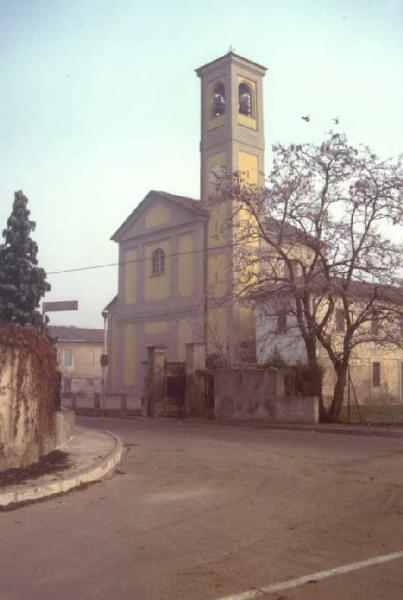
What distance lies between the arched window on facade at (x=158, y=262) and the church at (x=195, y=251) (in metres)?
0.06

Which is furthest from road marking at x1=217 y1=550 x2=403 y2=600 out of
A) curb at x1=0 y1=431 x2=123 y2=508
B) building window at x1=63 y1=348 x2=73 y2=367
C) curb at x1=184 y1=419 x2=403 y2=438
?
building window at x1=63 y1=348 x2=73 y2=367

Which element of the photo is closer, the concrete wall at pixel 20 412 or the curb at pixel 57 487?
the curb at pixel 57 487

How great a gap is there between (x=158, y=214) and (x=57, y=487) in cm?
3518

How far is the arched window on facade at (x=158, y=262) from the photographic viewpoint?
42.0 metres

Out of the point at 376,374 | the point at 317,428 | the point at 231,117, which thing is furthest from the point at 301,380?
the point at 231,117

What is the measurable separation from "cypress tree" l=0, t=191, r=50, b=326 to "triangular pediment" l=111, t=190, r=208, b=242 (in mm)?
10338

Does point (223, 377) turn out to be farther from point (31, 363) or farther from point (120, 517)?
point (120, 517)

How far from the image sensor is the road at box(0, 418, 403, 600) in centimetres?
475

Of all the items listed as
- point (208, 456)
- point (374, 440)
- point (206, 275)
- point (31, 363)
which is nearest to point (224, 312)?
point (206, 275)

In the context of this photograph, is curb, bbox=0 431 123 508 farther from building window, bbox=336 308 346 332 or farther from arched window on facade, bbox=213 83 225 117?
arched window on facade, bbox=213 83 225 117

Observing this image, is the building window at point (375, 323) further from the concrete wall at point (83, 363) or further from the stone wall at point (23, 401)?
the concrete wall at point (83, 363)

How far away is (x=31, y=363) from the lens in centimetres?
1042

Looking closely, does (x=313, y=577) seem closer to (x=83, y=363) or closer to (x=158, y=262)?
(x=158, y=262)

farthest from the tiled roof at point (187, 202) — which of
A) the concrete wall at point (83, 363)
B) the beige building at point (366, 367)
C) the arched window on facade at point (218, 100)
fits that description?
the concrete wall at point (83, 363)
